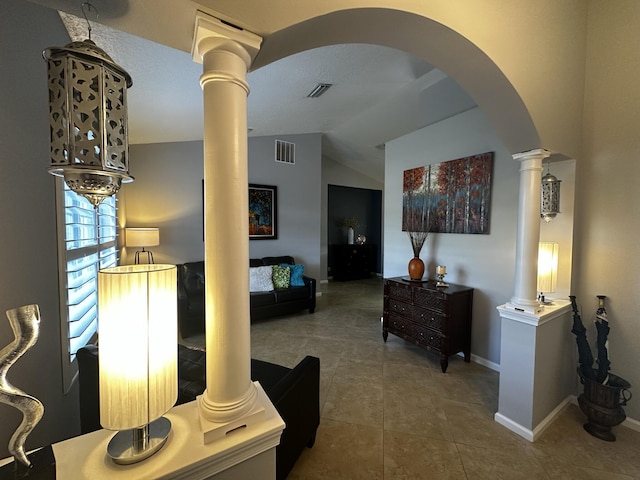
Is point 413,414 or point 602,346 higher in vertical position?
point 602,346

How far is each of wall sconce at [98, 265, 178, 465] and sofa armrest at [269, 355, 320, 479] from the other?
715mm

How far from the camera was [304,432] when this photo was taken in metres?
1.68

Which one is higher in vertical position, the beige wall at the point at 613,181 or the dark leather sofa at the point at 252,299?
the beige wall at the point at 613,181

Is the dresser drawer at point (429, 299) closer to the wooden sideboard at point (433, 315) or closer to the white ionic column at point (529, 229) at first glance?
the wooden sideboard at point (433, 315)

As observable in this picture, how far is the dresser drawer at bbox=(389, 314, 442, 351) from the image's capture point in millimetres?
2932

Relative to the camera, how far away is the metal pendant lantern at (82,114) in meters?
0.71

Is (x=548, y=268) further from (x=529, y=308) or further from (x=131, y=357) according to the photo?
(x=131, y=357)

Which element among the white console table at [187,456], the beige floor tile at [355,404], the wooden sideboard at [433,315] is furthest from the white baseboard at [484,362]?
the white console table at [187,456]

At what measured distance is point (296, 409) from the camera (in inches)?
60.2

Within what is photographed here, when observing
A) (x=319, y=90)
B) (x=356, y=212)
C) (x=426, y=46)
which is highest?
(x=319, y=90)

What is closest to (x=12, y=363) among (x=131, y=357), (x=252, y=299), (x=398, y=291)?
(x=131, y=357)

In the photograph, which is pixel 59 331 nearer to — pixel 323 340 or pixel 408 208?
pixel 323 340

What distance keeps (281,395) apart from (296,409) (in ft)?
0.73

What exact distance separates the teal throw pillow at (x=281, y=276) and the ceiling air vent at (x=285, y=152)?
7.13 ft
